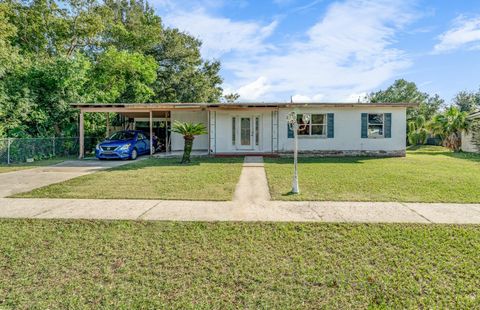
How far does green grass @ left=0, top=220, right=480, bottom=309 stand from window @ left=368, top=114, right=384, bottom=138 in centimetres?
1166

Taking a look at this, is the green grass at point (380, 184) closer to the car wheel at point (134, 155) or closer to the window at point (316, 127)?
the window at point (316, 127)

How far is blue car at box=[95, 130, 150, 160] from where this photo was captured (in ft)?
46.3

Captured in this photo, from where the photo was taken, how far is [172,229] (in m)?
4.41

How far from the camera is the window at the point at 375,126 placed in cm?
1534

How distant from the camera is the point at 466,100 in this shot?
4288 cm

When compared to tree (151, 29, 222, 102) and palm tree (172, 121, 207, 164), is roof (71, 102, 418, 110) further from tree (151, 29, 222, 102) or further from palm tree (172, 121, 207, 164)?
tree (151, 29, 222, 102)

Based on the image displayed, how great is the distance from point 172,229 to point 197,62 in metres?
28.2

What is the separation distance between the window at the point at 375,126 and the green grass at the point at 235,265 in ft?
38.2

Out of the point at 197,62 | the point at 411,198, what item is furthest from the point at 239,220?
the point at 197,62

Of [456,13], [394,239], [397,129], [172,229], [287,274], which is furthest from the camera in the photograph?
[397,129]

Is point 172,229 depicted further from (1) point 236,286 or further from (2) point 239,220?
(1) point 236,286

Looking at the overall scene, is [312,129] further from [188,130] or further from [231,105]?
[188,130]

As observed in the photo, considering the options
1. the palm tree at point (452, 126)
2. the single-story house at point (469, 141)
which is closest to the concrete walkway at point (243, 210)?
the single-story house at point (469, 141)

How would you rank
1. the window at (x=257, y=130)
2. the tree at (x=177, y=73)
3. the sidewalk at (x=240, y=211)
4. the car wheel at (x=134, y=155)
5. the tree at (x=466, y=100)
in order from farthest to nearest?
the tree at (x=466, y=100) → the tree at (x=177, y=73) → the window at (x=257, y=130) → the car wheel at (x=134, y=155) → the sidewalk at (x=240, y=211)
